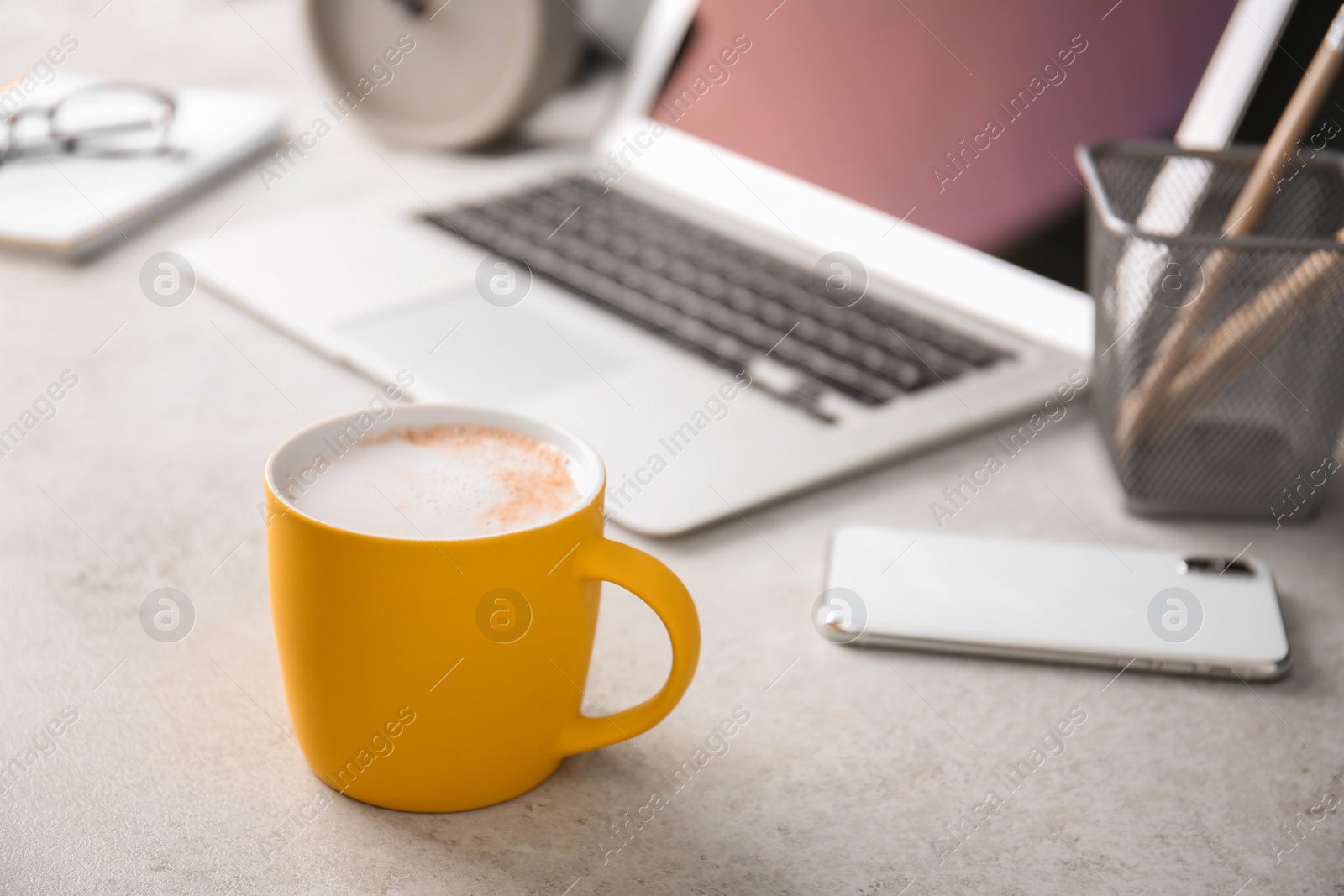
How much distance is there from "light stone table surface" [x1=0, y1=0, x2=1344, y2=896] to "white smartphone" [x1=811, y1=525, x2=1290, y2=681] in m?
0.01

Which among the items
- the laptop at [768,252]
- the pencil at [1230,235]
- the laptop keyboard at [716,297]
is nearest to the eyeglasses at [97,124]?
the laptop at [768,252]

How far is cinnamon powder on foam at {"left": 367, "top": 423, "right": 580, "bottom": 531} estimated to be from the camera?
446mm

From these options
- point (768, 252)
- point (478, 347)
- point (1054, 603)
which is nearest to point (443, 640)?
point (1054, 603)

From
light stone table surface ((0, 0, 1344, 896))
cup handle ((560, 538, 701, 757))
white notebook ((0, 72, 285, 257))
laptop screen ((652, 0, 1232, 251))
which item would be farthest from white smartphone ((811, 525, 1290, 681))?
white notebook ((0, 72, 285, 257))

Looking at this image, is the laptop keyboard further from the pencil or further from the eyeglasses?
the eyeglasses

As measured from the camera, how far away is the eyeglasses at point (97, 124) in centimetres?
107

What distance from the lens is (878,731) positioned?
0.53 meters

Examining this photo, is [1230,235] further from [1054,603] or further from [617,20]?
[617,20]

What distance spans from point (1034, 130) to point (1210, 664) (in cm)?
47

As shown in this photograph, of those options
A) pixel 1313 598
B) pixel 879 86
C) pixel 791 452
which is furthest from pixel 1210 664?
pixel 879 86

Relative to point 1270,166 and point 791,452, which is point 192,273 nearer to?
point 791,452

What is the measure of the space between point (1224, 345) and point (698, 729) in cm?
37

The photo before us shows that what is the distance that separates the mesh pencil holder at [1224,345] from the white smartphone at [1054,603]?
0.08m

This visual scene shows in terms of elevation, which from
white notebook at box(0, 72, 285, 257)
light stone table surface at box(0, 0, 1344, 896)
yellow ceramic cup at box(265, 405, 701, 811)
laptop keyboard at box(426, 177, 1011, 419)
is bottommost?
white notebook at box(0, 72, 285, 257)
